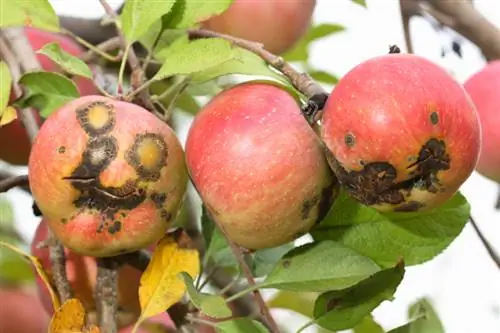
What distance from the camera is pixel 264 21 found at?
64 cm

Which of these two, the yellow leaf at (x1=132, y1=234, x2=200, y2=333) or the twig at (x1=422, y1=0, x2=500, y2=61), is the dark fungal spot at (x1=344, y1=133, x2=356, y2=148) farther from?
the twig at (x1=422, y1=0, x2=500, y2=61)

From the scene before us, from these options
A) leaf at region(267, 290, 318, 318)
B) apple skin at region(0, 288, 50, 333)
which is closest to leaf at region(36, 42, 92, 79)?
apple skin at region(0, 288, 50, 333)

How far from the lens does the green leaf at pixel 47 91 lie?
1.46 ft

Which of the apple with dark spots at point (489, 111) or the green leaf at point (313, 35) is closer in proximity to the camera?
the apple with dark spots at point (489, 111)

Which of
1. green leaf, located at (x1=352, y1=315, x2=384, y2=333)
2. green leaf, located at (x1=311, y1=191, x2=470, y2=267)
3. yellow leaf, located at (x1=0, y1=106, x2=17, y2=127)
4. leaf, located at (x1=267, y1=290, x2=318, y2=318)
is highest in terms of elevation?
green leaf, located at (x1=311, y1=191, x2=470, y2=267)

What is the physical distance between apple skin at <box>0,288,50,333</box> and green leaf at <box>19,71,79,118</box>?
184mm

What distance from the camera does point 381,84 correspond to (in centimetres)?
36

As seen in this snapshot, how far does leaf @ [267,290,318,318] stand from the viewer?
691mm

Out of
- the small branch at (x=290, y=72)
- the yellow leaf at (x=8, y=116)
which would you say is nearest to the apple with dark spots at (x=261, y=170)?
the small branch at (x=290, y=72)

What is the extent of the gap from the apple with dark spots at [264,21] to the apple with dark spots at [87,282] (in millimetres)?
202

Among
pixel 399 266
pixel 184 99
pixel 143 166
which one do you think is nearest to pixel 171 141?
pixel 143 166

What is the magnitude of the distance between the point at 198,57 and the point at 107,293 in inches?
5.4

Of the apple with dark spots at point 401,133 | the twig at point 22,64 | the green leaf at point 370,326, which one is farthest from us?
the green leaf at point 370,326

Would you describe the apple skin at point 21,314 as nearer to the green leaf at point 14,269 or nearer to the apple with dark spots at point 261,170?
the green leaf at point 14,269
